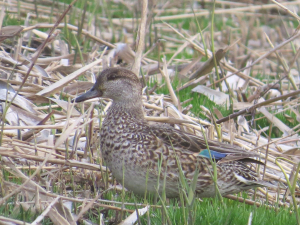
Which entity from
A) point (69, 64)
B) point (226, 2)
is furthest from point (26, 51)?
point (226, 2)

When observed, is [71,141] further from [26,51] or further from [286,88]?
[286,88]

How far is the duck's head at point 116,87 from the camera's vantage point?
4.40 m

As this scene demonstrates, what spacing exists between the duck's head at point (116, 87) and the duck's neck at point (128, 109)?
2 centimetres

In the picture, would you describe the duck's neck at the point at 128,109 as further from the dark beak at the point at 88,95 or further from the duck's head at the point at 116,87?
the dark beak at the point at 88,95

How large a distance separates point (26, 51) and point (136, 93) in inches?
74.5

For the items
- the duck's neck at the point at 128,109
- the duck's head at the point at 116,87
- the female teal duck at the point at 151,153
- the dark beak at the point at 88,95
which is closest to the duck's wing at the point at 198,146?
the female teal duck at the point at 151,153

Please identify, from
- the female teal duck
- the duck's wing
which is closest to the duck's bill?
the female teal duck

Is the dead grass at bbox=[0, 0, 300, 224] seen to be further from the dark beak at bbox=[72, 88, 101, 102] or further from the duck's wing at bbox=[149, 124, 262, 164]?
the duck's wing at bbox=[149, 124, 262, 164]

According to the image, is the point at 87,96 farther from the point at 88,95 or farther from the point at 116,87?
the point at 116,87

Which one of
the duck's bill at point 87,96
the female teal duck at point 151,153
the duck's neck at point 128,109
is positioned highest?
the duck's bill at point 87,96

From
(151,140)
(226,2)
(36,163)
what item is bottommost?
(36,163)

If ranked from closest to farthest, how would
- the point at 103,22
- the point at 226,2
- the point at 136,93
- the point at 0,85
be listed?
the point at 136,93 < the point at 0,85 < the point at 103,22 < the point at 226,2

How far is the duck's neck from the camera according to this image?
14.2 ft

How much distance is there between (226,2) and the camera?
10.4 metres
